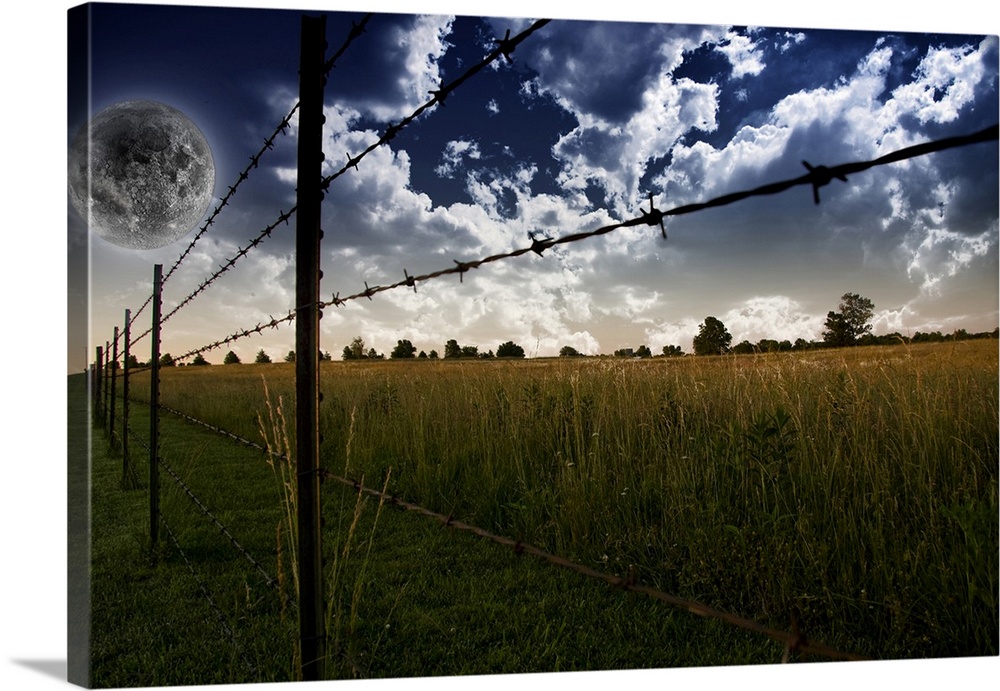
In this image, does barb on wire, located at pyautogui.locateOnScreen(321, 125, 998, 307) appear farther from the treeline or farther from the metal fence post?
the treeline

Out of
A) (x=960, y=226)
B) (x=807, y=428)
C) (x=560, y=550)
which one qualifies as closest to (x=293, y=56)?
(x=560, y=550)

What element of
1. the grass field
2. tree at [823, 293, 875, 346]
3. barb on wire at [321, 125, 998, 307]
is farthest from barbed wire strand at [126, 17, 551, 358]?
tree at [823, 293, 875, 346]

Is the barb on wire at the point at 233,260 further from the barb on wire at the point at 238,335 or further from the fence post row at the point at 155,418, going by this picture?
the barb on wire at the point at 238,335

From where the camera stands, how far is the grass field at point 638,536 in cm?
204

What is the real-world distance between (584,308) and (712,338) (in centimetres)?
67

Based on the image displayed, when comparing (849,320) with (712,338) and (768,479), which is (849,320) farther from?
(768,479)

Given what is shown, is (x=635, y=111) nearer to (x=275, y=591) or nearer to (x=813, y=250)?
(x=813, y=250)

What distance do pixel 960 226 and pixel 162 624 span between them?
10.7 ft

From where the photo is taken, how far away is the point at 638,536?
2484 millimetres

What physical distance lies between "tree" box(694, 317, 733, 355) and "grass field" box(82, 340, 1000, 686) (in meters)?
0.18

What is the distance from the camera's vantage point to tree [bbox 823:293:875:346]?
275 cm

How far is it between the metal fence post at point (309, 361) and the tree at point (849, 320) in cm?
216

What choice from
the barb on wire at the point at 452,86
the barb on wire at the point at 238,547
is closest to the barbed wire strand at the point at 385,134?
the barb on wire at the point at 452,86

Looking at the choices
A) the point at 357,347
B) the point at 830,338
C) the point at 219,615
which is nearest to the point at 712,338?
Result: the point at 830,338
